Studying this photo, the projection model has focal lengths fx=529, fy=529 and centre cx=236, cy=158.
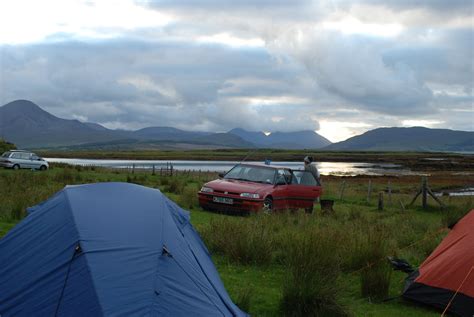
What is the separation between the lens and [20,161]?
126ft

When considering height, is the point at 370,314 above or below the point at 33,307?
below

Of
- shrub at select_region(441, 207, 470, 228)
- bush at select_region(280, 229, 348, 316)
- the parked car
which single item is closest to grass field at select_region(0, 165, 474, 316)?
bush at select_region(280, 229, 348, 316)

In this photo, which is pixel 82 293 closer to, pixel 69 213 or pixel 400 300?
pixel 69 213

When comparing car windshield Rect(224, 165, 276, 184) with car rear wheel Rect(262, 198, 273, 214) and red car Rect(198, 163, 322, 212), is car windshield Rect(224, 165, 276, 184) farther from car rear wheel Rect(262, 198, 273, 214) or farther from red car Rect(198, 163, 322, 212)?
car rear wheel Rect(262, 198, 273, 214)

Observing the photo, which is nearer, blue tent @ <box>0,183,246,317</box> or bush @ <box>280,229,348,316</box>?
blue tent @ <box>0,183,246,317</box>

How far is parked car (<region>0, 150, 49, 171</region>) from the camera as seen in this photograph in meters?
37.6

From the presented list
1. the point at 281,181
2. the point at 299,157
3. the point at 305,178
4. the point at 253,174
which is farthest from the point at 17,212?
the point at 299,157

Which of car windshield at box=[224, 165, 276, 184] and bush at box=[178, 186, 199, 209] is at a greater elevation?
car windshield at box=[224, 165, 276, 184]

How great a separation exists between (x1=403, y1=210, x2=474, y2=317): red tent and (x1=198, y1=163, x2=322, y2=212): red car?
7.90 meters

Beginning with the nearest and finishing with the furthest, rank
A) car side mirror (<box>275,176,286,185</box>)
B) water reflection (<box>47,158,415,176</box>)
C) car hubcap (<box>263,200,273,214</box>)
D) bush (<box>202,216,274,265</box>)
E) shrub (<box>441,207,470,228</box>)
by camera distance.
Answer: bush (<box>202,216,274,265</box>), shrub (<box>441,207,470,228</box>), car hubcap (<box>263,200,273,214</box>), car side mirror (<box>275,176,286,185</box>), water reflection (<box>47,158,415,176</box>)

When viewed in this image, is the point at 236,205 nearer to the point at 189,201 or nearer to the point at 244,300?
the point at 189,201

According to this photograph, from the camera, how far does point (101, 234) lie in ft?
19.8

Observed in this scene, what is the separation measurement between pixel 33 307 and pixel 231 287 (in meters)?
3.24

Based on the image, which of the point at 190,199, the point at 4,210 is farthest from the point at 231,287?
the point at 190,199
